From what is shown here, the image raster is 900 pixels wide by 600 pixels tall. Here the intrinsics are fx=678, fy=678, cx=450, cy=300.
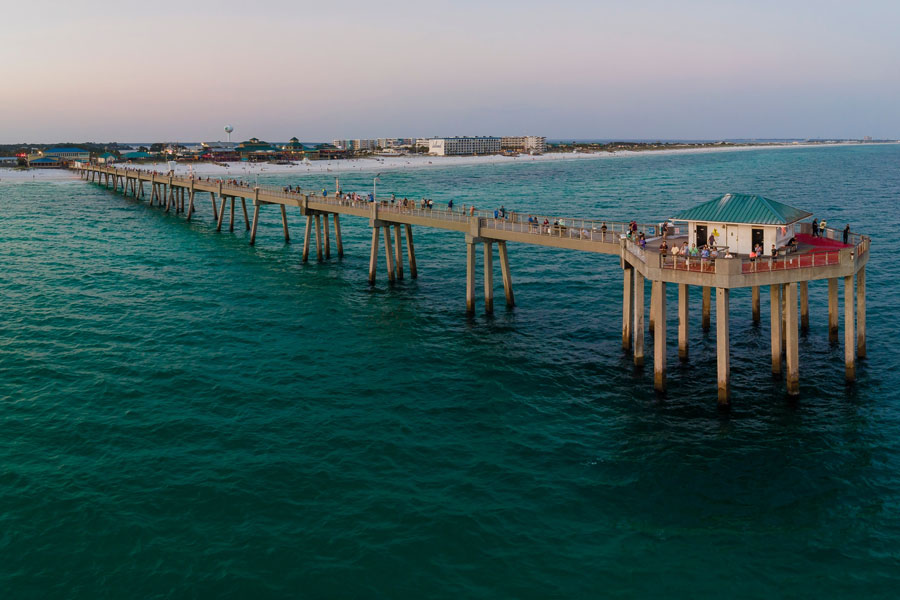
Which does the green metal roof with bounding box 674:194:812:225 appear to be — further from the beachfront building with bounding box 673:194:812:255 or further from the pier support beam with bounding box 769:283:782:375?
the pier support beam with bounding box 769:283:782:375

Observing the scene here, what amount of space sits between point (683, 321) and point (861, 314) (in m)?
7.98

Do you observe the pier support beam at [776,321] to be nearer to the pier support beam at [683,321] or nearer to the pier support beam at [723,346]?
the pier support beam at [683,321]

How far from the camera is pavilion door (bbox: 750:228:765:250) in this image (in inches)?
1135

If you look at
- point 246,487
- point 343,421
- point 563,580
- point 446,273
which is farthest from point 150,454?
point 446,273

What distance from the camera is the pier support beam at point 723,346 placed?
84.3 feet

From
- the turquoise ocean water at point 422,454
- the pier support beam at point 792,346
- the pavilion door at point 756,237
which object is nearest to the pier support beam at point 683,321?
the turquoise ocean water at point 422,454

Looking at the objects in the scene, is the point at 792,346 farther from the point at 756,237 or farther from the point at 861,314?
the point at 861,314

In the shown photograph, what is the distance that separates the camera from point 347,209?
51656 millimetres

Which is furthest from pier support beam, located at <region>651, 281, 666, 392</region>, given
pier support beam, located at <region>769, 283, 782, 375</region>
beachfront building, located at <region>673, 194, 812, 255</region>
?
pier support beam, located at <region>769, 283, 782, 375</region>

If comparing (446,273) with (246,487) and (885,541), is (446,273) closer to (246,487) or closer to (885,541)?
(246,487)

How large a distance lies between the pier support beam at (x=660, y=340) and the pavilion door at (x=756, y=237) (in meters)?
4.63

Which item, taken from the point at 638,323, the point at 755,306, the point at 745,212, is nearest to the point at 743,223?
the point at 745,212

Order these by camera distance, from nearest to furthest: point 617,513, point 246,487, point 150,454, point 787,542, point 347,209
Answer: point 787,542, point 617,513, point 246,487, point 150,454, point 347,209

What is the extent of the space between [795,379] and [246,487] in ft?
70.6
